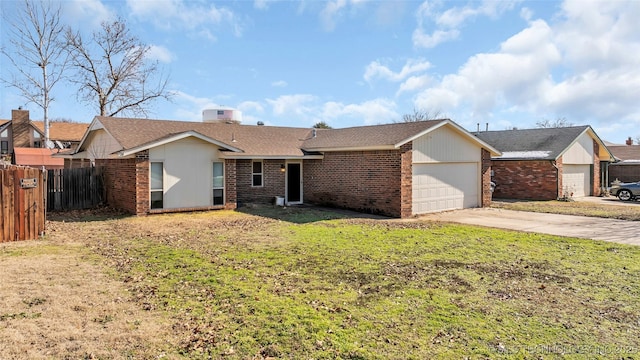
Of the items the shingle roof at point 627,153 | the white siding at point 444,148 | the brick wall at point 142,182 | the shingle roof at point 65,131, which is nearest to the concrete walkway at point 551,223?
the white siding at point 444,148

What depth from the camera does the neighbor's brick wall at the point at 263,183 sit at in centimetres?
1842

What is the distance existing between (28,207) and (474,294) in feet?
35.2

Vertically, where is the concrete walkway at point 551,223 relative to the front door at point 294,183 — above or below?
below

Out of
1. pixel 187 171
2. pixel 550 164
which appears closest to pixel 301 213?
pixel 187 171

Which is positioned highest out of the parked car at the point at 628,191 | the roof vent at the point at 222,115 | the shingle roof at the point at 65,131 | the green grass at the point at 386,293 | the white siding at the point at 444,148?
the shingle roof at the point at 65,131

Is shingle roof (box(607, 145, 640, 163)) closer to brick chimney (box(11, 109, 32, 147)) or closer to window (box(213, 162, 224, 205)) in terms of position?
window (box(213, 162, 224, 205))

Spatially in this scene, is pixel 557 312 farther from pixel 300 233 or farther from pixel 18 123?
pixel 18 123

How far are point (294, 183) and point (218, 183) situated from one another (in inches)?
161

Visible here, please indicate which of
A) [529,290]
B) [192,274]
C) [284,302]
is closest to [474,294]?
[529,290]

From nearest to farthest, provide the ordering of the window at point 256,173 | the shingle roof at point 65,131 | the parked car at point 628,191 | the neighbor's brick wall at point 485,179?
the window at point 256,173
the neighbor's brick wall at point 485,179
the parked car at point 628,191
the shingle roof at point 65,131

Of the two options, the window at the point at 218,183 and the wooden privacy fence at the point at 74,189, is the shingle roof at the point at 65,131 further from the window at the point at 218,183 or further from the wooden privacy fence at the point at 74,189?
the window at the point at 218,183

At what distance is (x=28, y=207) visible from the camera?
10648mm

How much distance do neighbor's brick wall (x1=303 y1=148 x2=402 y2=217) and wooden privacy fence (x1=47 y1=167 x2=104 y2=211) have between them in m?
9.01

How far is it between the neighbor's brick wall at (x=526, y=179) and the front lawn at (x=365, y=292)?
1302 cm
